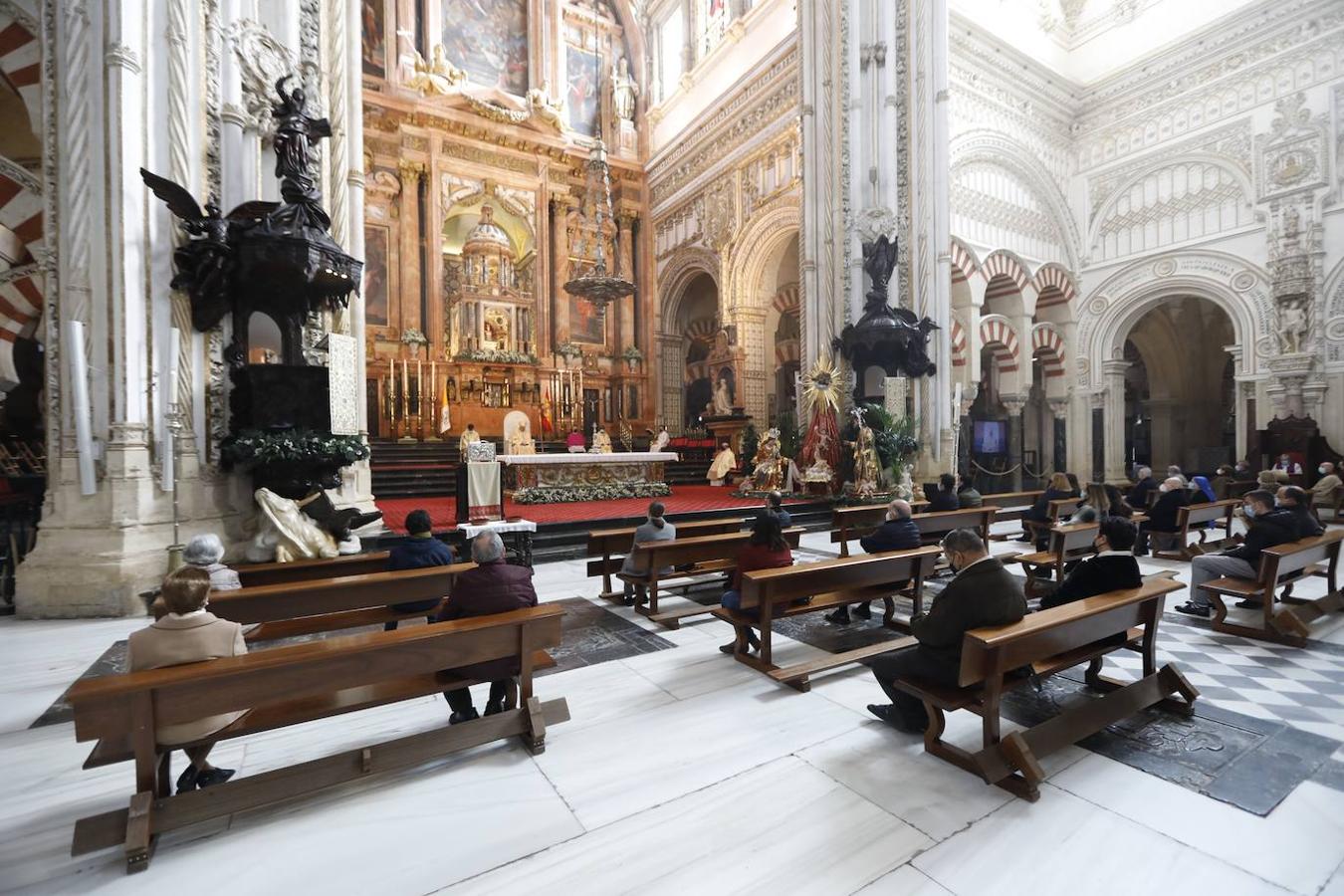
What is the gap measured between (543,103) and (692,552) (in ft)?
52.5

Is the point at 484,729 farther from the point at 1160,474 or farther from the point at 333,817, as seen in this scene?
the point at 1160,474

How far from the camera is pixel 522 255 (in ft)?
57.4

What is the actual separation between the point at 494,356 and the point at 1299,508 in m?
14.7

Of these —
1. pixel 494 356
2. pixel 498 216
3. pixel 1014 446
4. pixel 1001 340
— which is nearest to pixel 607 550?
pixel 494 356

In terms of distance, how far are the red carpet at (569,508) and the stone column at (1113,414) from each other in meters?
10.1

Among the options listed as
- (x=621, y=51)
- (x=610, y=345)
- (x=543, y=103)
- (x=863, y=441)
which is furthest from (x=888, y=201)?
(x=621, y=51)

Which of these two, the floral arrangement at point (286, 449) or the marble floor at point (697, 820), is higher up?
the floral arrangement at point (286, 449)

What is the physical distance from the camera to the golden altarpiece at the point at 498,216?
14.8 meters

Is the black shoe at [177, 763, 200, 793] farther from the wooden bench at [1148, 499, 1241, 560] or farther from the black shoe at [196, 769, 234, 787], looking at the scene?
the wooden bench at [1148, 499, 1241, 560]

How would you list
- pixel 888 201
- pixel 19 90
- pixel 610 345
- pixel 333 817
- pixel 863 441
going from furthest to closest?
1. pixel 610 345
2. pixel 888 201
3. pixel 863 441
4. pixel 19 90
5. pixel 333 817

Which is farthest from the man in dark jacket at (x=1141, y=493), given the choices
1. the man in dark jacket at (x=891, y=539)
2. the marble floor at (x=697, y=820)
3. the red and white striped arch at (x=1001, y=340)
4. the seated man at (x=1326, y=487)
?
the red and white striped arch at (x=1001, y=340)

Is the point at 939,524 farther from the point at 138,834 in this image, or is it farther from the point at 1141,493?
the point at 138,834

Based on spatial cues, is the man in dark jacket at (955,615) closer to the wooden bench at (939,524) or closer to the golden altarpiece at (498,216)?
the wooden bench at (939,524)

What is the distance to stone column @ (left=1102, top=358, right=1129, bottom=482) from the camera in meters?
14.8
